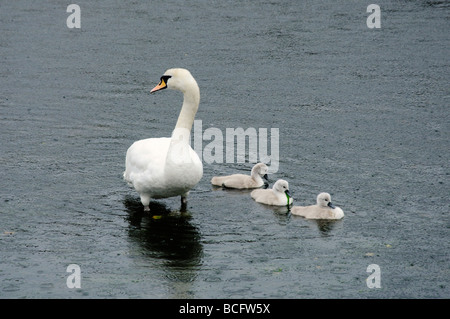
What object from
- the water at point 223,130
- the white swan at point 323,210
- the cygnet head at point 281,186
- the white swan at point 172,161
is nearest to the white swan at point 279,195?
the cygnet head at point 281,186

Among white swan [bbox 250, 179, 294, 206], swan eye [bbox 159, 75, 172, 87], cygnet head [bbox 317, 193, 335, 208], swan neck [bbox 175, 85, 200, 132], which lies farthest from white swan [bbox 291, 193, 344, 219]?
swan eye [bbox 159, 75, 172, 87]

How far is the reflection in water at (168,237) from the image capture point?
8180 millimetres

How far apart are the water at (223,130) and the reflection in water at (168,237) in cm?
A: 3

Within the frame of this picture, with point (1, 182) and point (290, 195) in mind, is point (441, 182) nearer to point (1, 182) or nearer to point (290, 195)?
point (290, 195)

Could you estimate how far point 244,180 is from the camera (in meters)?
10.5

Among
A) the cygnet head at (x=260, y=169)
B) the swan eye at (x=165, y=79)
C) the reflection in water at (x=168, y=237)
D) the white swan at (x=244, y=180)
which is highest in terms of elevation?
the swan eye at (x=165, y=79)

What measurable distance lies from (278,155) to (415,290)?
4156 millimetres

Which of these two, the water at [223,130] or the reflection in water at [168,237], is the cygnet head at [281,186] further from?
the reflection in water at [168,237]

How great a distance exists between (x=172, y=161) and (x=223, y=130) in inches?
132

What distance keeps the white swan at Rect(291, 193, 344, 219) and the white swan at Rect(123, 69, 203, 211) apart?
1.36 meters

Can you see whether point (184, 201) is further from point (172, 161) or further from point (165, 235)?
point (165, 235)

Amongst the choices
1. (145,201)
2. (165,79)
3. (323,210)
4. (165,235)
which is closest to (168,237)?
(165,235)

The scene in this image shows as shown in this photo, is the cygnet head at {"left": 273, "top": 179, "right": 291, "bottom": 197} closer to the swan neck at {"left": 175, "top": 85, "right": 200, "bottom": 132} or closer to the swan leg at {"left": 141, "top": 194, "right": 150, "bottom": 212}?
the swan neck at {"left": 175, "top": 85, "right": 200, "bottom": 132}

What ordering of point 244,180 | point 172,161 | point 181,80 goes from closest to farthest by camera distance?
Answer: point 172,161 → point 181,80 → point 244,180
